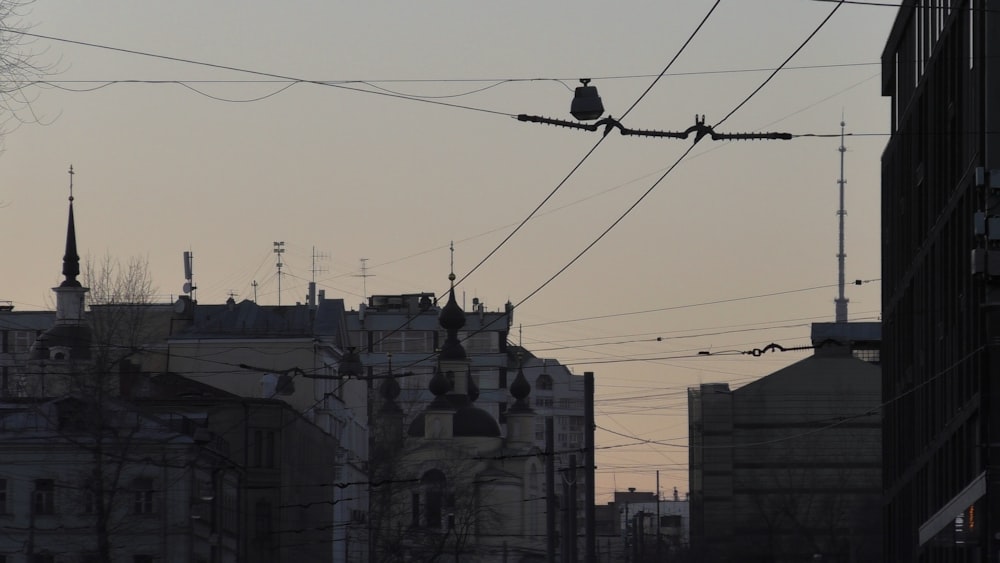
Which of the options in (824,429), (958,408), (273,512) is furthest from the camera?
(824,429)

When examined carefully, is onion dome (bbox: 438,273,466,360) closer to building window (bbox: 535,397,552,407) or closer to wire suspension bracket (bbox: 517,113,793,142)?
building window (bbox: 535,397,552,407)

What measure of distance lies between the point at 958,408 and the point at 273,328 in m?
61.4

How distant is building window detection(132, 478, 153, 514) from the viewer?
59312 millimetres

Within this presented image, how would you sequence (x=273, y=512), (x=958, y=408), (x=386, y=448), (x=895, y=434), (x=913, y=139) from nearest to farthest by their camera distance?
(x=958, y=408)
(x=913, y=139)
(x=895, y=434)
(x=273, y=512)
(x=386, y=448)

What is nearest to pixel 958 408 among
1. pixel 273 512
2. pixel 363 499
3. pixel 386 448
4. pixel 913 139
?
pixel 913 139

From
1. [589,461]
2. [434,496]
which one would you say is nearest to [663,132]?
[589,461]

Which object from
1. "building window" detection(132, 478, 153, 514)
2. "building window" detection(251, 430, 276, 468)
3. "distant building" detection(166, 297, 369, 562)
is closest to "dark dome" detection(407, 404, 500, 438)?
"distant building" detection(166, 297, 369, 562)

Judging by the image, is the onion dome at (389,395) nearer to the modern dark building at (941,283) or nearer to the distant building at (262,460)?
the distant building at (262,460)

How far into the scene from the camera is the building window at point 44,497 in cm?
5878

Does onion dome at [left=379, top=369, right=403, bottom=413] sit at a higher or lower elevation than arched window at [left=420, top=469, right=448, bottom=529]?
higher

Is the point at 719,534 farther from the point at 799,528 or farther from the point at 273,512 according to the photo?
the point at 273,512

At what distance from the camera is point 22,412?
60844mm

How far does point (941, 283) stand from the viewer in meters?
42.0

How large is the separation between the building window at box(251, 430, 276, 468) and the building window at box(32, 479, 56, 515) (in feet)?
45.0
